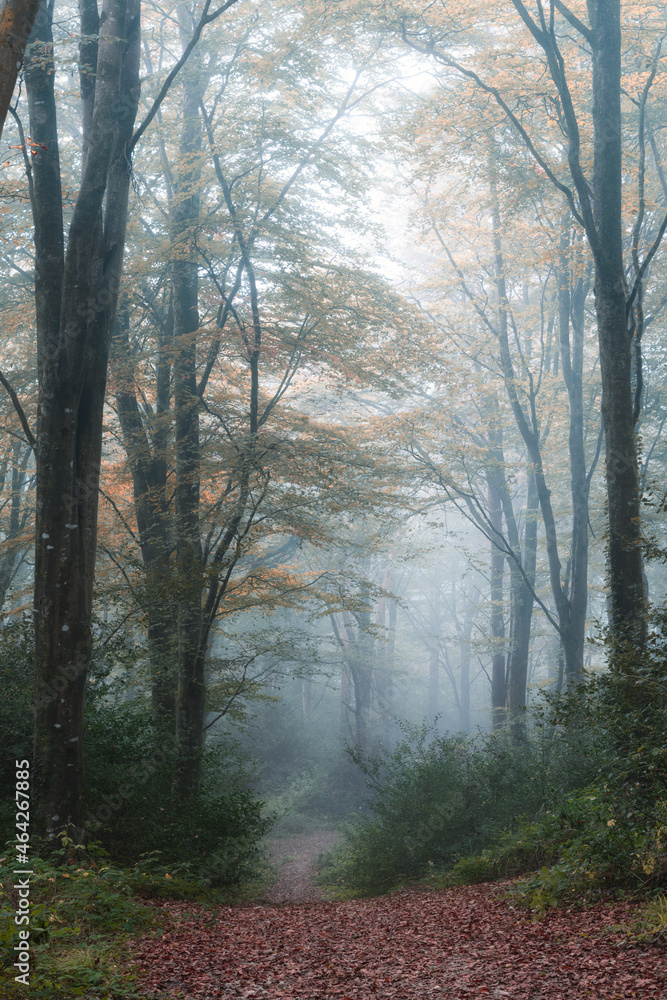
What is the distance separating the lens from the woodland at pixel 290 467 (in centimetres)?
451

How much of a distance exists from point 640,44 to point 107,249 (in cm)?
844

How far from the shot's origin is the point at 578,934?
428cm

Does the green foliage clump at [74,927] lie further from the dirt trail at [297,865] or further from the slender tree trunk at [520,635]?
the slender tree trunk at [520,635]

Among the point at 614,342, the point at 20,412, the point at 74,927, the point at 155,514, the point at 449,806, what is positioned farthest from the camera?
the point at 155,514

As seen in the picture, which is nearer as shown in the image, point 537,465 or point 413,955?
point 413,955

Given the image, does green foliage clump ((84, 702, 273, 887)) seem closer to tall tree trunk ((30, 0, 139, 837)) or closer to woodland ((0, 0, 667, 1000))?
woodland ((0, 0, 667, 1000))

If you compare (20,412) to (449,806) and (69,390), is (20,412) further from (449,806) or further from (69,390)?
(449,806)

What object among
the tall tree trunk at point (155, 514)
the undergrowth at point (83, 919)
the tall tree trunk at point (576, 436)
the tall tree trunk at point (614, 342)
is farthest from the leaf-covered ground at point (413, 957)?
the tall tree trunk at point (576, 436)

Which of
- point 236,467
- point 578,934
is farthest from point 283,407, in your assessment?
point 578,934

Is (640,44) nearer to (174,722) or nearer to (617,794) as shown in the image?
(617,794)

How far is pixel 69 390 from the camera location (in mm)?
5641

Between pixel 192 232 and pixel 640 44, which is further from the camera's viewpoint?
pixel 640 44

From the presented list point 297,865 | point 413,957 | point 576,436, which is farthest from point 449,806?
point 576,436

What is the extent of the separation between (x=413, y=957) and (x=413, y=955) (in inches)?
2.4
